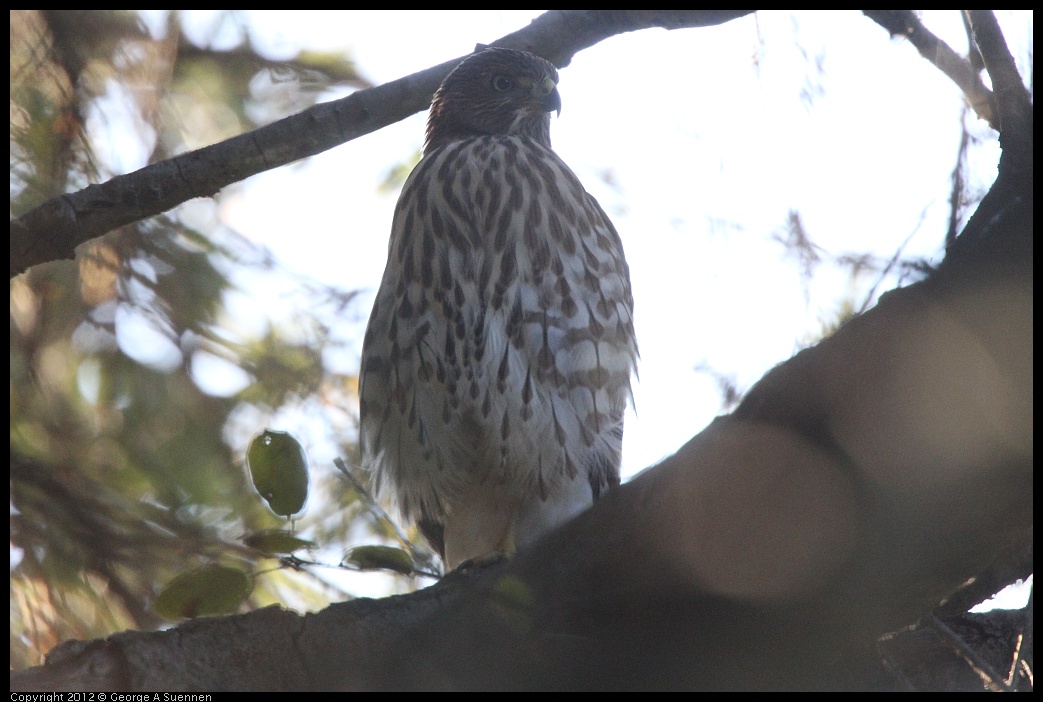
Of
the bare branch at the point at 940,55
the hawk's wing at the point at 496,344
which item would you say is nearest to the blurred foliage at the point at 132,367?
the hawk's wing at the point at 496,344

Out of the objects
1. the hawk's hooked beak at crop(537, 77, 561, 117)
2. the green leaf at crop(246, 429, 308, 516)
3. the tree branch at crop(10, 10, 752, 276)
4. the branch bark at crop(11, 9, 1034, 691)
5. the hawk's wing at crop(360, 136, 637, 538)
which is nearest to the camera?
the branch bark at crop(11, 9, 1034, 691)

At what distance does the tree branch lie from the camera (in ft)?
7.95

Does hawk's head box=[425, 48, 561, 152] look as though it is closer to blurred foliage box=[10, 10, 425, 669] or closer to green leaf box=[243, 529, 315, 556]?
blurred foliage box=[10, 10, 425, 669]

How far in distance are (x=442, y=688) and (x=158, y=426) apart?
165 cm

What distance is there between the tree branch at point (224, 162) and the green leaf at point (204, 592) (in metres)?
0.91

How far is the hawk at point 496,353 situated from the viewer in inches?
137

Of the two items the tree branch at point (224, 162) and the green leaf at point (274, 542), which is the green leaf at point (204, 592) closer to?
the green leaf at point (274, 542)

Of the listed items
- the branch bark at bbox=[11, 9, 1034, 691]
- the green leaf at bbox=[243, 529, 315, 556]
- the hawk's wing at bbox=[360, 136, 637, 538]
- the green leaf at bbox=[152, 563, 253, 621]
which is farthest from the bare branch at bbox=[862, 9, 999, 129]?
the green leaf at bbox=[152, 563, 253, 621]

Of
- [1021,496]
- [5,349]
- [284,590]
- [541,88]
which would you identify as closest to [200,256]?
[5,349]

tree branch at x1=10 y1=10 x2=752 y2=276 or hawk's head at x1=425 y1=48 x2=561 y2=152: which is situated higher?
hawk's head at x1=425 y1=48 x2=561 y2=152

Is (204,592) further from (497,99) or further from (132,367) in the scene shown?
(497,99)

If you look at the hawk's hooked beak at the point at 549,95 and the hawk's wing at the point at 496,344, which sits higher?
the hawk's hooked beak at the point at 549,95

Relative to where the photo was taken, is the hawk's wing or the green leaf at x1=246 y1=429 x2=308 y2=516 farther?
the hawk's wing
